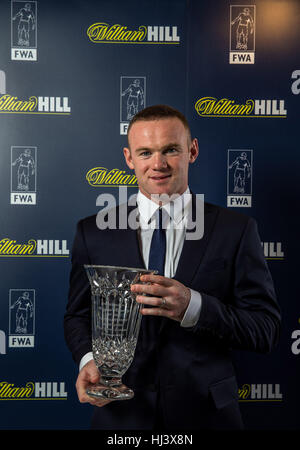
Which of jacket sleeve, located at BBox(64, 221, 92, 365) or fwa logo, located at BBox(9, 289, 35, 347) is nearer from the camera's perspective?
jacket sleeve, located at BBox(64, 221, 92, 365)

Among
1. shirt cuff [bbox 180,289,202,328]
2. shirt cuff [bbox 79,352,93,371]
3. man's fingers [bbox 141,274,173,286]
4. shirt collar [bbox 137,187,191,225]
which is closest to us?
man's fingers [bbox 141,274,173,286]

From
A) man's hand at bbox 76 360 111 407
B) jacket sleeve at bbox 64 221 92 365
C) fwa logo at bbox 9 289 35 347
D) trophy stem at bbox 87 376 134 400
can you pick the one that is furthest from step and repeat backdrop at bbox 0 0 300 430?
trophy stem at bbox 87 376 134 400

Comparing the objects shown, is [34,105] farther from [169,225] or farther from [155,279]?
[155,279]

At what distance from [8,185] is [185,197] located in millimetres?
1187

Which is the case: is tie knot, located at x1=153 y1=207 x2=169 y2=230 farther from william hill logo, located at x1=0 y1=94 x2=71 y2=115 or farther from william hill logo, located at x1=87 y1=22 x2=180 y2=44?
william hill logo, located at x1=87 y1=22 x2=180 y2=44

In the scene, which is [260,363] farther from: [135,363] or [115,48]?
[115,48]

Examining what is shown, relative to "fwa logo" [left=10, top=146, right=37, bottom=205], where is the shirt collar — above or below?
below

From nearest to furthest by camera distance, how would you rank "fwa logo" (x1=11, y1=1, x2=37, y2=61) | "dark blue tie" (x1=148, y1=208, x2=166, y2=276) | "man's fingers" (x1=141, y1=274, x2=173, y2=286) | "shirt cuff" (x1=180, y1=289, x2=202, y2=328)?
"man's fingers" (x1=141, y1=274, x2=173, y2=286) → "shirt cuff" (x1=180, y1=289, x2=202, y2=328) → "dark blue tie" (x1=148, y1=208, x2=166, y2=276) → "fwa logo" (x1=11, y1=1, x2=37, y2=61)

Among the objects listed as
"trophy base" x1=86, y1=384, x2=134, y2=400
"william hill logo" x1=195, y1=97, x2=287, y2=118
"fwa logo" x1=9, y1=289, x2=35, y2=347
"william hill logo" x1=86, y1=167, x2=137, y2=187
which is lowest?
"fwa logo" x1=9, y1=289, x2=35, y2=347

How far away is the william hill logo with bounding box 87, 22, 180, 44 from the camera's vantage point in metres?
2.41

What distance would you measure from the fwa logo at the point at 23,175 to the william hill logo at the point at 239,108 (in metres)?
0.94

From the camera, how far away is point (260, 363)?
2.44 m

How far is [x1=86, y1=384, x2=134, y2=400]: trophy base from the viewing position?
1146 millimetres

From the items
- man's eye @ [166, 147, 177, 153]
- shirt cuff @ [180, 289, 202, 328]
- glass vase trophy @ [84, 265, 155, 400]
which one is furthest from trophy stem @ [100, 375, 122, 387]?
man's eye @ [166, 147, 177, 153]
